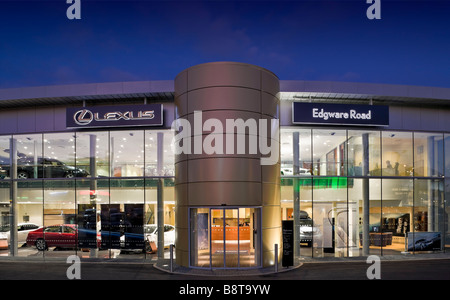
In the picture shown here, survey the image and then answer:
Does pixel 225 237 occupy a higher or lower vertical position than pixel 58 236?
higher

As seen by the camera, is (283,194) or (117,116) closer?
(117,116)

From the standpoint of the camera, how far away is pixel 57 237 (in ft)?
64.3

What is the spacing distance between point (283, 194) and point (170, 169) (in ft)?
19.4

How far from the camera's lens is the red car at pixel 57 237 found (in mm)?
19469

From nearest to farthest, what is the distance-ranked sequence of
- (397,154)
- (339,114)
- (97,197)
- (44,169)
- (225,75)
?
(225,75), (339,114), (97,197), (397,154), (44,169)

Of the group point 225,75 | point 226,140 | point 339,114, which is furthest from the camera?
point 339,114

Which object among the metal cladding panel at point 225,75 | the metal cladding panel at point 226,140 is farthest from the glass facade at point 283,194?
the metal cladding panel at point 225,75

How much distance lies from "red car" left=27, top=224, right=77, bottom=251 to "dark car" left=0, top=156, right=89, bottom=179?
2.69 m

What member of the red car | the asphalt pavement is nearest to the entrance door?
the asphalt pavement

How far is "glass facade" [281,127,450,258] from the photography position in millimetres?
19156

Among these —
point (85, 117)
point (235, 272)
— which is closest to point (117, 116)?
point (85, 117)

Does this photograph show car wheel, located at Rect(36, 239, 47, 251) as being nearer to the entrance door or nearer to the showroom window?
the entrance door

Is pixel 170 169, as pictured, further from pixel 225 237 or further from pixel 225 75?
pixel 225 75

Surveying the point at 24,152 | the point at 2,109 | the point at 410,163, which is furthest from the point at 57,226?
the point at 410,163
